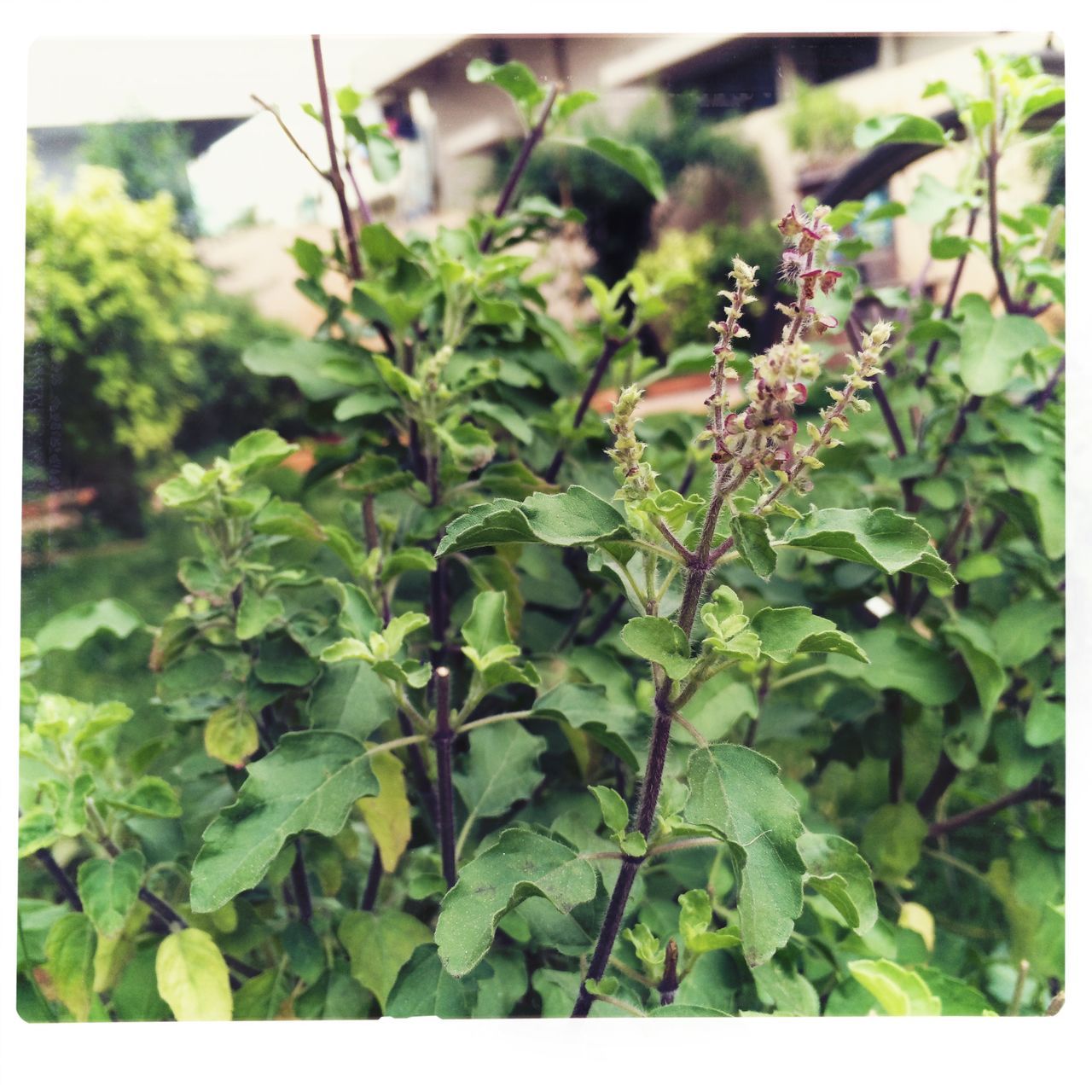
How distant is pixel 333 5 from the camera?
0.78m

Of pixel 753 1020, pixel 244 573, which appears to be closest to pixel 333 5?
pixel 244 573

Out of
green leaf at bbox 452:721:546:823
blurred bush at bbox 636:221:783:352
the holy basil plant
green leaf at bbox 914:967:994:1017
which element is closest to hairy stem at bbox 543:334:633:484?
the holy basil plant

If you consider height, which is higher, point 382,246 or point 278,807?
point 382,246

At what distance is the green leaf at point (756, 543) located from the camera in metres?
0.54

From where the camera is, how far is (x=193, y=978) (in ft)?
2.49

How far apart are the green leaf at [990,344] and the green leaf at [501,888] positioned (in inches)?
24.5

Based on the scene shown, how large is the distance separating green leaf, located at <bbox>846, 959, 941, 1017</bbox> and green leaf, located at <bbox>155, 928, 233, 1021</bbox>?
53 cm

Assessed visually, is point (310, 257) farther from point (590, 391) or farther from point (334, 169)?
point (590, 391)

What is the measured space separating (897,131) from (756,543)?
646 millimetres

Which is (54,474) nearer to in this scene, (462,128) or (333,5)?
(333,5)

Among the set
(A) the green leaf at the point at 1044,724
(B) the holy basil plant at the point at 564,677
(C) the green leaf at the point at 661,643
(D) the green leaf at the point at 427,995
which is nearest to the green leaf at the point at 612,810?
(B) the holy basil plant at the point at 564,677

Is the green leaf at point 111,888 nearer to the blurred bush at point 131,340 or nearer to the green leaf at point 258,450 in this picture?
the green leaf at point 258,450

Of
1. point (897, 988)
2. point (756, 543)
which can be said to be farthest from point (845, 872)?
point (756, 543)

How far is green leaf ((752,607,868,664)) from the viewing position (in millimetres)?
550
